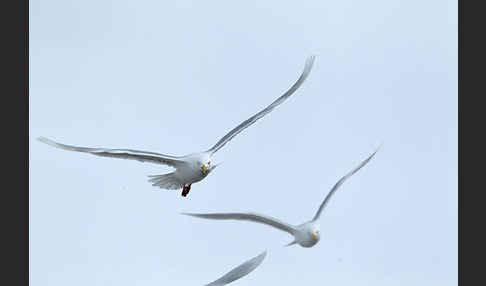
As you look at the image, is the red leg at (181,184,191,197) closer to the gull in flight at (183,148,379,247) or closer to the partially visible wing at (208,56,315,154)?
the gull in flight at (183,148,379,247)

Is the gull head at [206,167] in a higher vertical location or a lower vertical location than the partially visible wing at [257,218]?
higher

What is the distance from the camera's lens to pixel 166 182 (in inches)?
538

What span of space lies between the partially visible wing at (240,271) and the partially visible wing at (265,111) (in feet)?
5.96

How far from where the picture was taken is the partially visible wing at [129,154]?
11797mm

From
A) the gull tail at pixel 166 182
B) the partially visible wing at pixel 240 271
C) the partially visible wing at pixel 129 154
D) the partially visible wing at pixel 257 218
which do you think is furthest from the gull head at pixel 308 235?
the partially visible wing at pixel 129 154

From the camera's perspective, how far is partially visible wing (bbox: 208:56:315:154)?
13.9 metres

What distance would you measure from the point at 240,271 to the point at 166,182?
2.02 metres

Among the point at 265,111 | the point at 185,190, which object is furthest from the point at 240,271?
the point at 265,111

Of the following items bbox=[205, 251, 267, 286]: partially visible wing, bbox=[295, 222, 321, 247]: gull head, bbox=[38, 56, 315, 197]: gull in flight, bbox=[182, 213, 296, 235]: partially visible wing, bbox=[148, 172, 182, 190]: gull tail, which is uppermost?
bbox=[38, 56, 315, 197]: gull in flight

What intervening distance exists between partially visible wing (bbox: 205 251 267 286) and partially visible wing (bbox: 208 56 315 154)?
182 centimetres

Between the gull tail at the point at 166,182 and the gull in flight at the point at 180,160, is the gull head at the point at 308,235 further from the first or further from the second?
the gull tail at the point at 166,182

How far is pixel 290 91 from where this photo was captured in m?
14.9

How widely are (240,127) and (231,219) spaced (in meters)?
1.31

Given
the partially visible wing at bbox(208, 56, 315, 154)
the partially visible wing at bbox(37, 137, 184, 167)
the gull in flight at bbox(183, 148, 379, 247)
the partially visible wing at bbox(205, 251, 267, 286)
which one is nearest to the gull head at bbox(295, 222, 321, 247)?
Answer: the gull in flight at bbox(183, 148, 379, 247)
